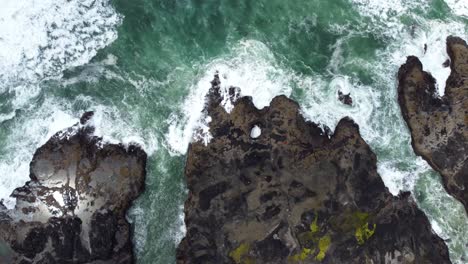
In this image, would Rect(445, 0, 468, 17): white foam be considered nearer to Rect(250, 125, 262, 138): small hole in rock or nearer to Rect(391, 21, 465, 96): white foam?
Rect(391, 21, 465, 96): white foam

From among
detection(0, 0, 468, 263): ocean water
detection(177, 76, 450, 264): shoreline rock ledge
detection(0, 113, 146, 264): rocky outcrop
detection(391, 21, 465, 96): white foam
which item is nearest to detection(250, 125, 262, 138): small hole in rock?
detection(177, 76, 450, 264): shoreline rock ledge

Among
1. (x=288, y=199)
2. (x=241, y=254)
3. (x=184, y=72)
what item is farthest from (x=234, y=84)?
(x=241, y=254)

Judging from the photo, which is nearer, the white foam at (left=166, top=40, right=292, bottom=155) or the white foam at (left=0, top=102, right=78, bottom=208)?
the white foam at (left=0, top=102, right=78, bottom=208)

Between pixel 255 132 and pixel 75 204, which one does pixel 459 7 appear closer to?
pixel 255 132

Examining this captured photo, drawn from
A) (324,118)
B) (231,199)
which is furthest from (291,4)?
(231,199)

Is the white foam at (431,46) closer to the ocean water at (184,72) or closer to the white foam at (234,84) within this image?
the ocean water at (184,72)

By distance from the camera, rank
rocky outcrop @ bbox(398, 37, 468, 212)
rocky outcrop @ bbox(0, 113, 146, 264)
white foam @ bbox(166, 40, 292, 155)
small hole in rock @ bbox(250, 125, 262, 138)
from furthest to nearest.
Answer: rocky outcrop @ bbox(398, 37, 468, 212) → white foam @ bbox(166, 40, 292, 155) → small hole in rock @ bbox(250, 125, 262, 138) → rocky outcrop @ bbox(0, 113, 146, 264)
